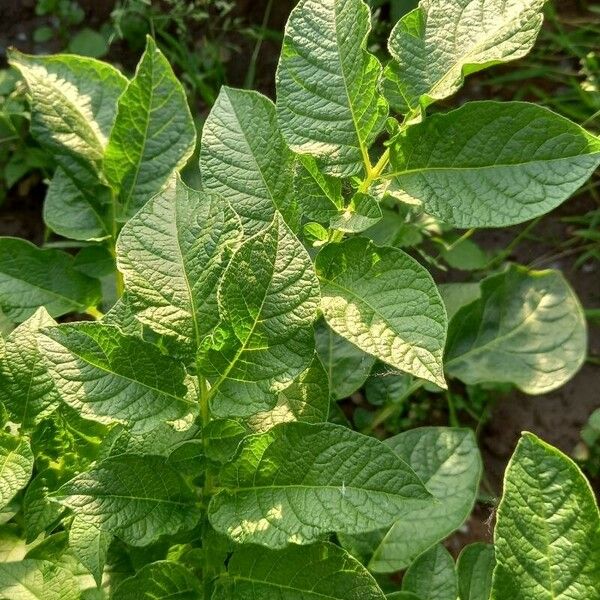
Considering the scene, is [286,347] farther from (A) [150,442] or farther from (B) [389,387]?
(B) [389,387]

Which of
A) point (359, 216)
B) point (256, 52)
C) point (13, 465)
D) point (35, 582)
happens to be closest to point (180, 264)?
point (359, 216)

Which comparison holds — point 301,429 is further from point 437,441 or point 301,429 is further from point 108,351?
point 437,441

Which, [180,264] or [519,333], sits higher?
[180,264]

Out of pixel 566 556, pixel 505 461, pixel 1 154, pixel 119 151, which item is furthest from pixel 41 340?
pixel 1 154

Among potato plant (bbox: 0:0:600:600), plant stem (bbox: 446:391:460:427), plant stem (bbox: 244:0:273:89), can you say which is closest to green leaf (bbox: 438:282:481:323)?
plant stem (bbox: 446:391:460:427)

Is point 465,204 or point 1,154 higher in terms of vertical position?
point 465,204

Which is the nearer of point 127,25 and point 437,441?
point 437,441
